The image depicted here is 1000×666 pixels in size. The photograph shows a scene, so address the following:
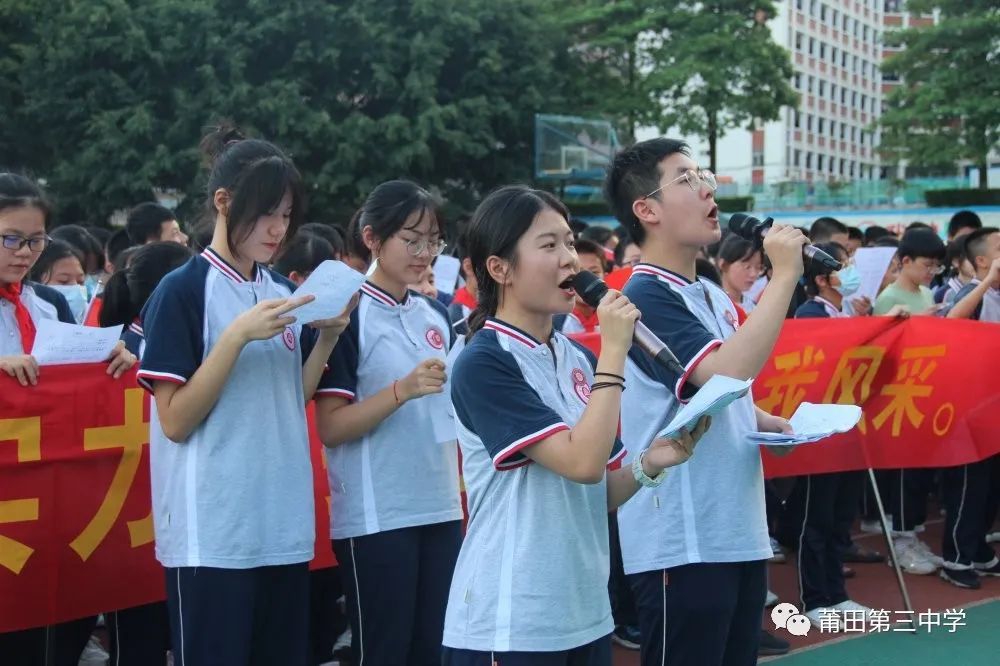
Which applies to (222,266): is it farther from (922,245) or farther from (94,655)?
(922,245)

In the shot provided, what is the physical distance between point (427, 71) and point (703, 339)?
23037 mm

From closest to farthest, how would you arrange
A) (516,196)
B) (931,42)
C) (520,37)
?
(516,196) < (520,37) < (931,42)

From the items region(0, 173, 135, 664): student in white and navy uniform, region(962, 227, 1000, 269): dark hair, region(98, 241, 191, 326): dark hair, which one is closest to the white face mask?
region(0, 173, 135, 664): student in white and navy uniform

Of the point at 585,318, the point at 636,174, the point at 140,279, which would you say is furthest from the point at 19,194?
the point at 585,318

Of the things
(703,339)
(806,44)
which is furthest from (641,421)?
(806,44)

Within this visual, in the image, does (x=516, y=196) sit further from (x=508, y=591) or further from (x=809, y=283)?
(x=809, y=283)

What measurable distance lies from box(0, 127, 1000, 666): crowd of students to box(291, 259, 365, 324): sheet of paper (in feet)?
0.19

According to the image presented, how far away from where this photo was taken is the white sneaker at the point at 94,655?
4.74 metres

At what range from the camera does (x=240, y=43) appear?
79.9 ft

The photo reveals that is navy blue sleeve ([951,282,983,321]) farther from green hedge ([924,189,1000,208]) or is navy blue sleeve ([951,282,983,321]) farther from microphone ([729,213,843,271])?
green hedge ([924,189,1000,208])

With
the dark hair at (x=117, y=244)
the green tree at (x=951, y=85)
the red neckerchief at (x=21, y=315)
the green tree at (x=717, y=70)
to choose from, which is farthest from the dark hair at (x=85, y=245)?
the green tree at (x=951, y=85)

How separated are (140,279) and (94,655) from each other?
1.97 m

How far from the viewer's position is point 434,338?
346 centimetres

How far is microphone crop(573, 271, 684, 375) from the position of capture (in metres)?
2.36
